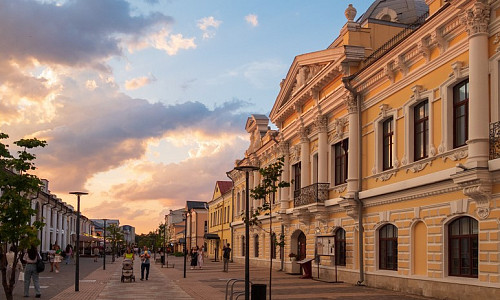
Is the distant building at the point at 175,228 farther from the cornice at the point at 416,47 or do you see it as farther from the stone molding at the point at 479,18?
the stone molding at the point at 479,18

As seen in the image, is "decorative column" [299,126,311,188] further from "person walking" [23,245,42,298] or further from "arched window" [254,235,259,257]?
"person walking" [23,245,42,298]

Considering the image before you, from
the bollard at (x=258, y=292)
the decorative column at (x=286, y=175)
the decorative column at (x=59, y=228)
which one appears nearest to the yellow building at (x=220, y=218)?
the decorative column at (x=59, y=228)

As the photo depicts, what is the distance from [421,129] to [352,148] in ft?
15.6

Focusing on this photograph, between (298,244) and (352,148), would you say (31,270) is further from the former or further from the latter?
(298,244)

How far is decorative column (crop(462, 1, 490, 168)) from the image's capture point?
15.7 m

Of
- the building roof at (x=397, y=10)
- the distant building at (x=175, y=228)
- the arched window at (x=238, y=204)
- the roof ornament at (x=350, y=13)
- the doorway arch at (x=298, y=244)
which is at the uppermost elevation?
the building roof at (x=397, y=10)

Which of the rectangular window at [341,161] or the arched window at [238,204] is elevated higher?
the rectangular window at [341,161]

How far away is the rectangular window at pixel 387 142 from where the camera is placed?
22375mm

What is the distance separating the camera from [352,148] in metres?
24.6

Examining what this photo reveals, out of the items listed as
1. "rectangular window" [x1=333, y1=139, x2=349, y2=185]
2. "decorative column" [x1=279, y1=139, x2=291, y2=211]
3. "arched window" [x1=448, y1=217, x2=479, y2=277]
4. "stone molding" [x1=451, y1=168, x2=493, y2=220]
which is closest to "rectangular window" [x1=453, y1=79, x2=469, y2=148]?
"stone molding" [x1=451, y1=168, x2=493, y2=220]

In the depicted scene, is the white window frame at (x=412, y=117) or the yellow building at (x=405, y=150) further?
the white window frame at (x=412, y=117)

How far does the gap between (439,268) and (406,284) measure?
2210 mm

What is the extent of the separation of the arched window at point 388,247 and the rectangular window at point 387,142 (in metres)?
2.31

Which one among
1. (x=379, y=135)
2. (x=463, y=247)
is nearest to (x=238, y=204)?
(x=379, y=135)
